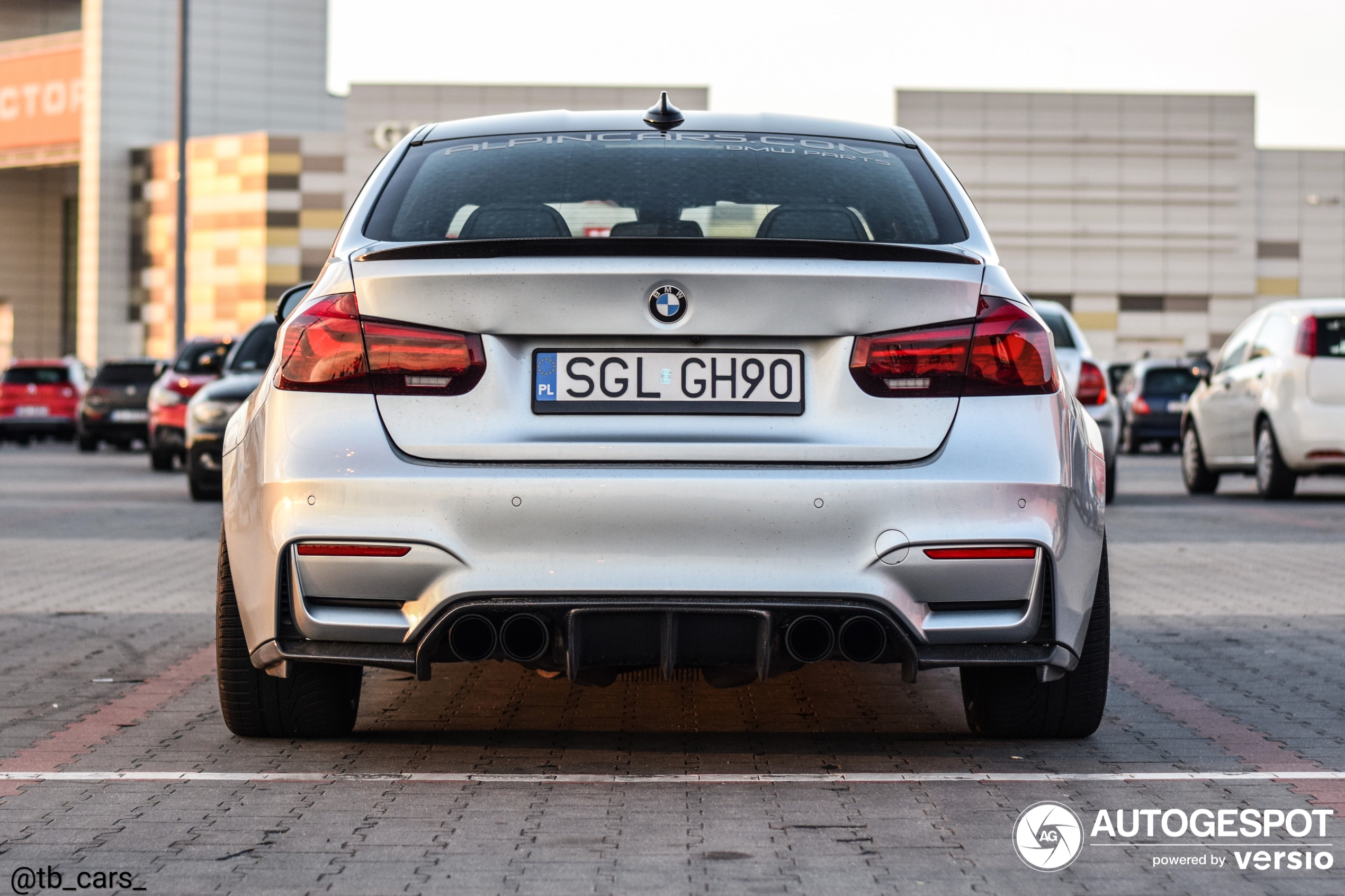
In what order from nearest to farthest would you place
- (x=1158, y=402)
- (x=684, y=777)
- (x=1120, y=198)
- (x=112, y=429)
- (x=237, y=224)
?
(x=684, y=777)
(x=112, y=429)
(x=1158, y=402)
(x=1120, y=198)
(x=237, y=224)

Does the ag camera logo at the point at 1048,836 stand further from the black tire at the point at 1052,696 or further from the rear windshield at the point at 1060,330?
the rear windshield at the point at 1060,330

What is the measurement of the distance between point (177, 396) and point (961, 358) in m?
17.9

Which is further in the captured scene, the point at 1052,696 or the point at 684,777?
Result: the point at 1052,696

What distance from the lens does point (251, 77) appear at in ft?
315

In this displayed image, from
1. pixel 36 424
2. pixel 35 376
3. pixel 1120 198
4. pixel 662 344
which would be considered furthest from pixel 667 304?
pixel 1120 198

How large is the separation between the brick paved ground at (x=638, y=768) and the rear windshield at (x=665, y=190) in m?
1.38

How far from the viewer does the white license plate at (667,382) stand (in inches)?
166

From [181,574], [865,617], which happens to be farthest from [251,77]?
[865,617]

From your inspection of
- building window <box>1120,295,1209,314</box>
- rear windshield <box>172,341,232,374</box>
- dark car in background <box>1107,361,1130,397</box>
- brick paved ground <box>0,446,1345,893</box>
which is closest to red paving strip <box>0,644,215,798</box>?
brick paved ground <box>0,446,1345,893</box>

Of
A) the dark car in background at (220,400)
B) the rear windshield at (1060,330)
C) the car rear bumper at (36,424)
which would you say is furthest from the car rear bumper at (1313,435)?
the car rear bumper at (36,424)

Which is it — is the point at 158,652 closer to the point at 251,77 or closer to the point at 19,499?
the point at 19,499

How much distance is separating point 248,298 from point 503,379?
90804 mm

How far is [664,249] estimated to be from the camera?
14.1 ft

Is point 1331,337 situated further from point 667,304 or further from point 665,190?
point 667,304
